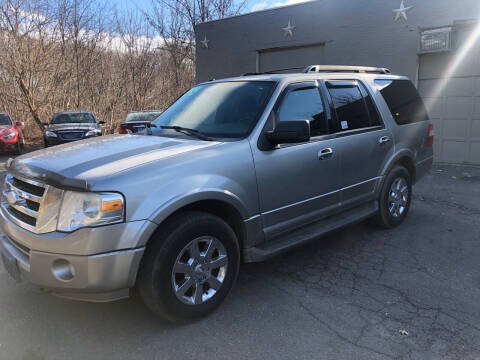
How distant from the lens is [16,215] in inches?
114

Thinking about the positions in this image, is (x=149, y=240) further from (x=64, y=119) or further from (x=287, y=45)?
(x=64, y=119)

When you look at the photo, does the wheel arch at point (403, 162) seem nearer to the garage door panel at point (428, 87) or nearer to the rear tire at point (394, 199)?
the rear tire at point (394, 199)

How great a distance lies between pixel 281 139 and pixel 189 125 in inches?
37.8

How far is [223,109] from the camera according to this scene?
3715mm

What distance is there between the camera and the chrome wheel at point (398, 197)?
194 inches

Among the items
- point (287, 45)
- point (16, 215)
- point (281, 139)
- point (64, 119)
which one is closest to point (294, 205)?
point (281, 139)

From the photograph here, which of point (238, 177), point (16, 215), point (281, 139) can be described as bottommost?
point (16, 215)

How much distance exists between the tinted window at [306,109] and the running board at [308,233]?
0.91 metres

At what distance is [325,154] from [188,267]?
175 cm

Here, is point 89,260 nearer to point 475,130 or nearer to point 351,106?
point 351,106

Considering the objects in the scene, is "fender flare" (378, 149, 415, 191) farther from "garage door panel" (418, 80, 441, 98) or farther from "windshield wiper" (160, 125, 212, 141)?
"garage door panel" (418, 80, 441, 98)

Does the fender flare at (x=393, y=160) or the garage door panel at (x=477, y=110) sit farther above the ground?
the garage door panel at (x=477, y=110)

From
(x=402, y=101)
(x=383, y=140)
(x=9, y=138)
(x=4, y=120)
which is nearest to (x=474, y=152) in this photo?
(x=402, y=101)

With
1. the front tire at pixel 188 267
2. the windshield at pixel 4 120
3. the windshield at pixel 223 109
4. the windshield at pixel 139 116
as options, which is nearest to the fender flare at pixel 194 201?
the front tire at pixel 188 267
